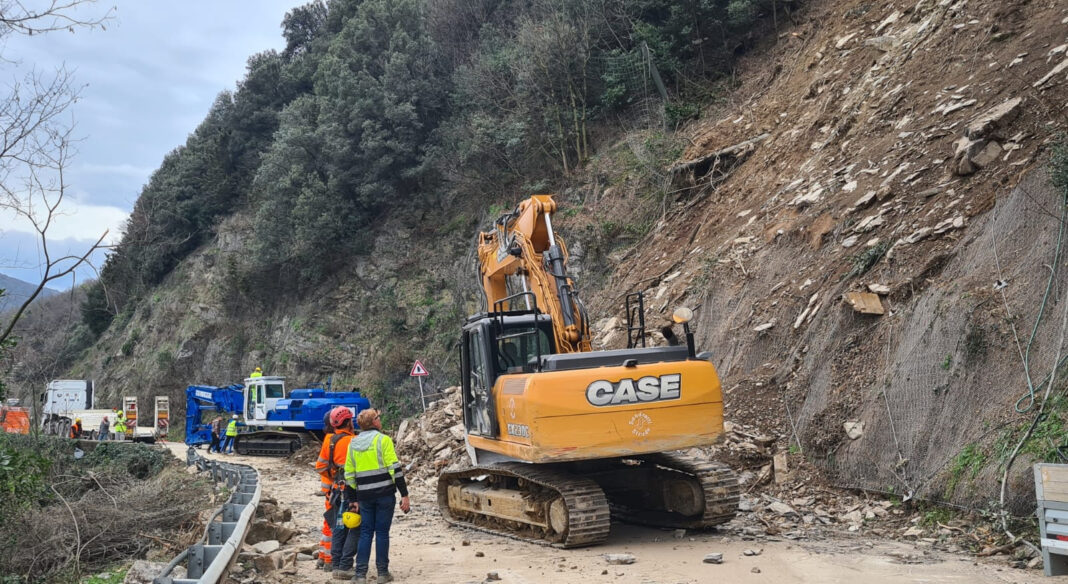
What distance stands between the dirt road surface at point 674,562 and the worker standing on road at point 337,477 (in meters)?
0.30

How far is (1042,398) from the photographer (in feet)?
26.6

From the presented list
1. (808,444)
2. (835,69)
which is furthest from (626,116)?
(808,444)

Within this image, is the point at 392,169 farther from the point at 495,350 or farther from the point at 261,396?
the point at 495,350

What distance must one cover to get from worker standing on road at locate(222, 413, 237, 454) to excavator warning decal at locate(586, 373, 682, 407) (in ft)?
66.0

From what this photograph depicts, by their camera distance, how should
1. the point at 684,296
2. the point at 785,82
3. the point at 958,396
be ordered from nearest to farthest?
the point at 958,396, the point at 684,296, the point at 785,82

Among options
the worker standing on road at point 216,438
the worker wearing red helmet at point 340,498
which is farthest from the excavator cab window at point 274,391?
the worker wearing red helmet at point 340,498

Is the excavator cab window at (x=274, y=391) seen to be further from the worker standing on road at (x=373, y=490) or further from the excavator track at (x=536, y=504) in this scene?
the worker standing on road at (x=373, y=490)

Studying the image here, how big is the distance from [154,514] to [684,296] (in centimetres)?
1015

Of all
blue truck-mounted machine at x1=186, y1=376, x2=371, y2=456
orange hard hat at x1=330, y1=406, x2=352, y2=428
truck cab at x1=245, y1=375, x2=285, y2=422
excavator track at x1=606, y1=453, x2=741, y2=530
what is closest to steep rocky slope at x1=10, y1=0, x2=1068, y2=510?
excavator track at x1=606, y1=453, x2=741, y2=530

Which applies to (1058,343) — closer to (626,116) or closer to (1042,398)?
(1042,398)

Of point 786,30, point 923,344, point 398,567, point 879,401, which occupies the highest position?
point 786,30

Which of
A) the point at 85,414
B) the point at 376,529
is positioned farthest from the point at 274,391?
the point at 376,529

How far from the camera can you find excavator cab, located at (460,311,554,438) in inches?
372

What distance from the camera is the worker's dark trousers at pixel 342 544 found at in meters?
7.51
